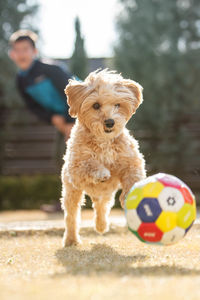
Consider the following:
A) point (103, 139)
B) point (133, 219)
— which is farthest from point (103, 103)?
point (133, 219)

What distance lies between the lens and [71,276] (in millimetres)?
2637

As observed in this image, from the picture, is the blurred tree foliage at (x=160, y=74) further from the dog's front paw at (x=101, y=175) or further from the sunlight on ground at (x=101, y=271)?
the dog's front paw at (x=101, y=175)

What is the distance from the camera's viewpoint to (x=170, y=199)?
309 centimetres

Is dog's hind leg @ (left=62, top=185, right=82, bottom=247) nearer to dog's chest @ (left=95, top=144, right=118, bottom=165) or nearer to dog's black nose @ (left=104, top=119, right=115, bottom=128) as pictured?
dog's chest @ (left=95, top=144, right=118, bottom=165)

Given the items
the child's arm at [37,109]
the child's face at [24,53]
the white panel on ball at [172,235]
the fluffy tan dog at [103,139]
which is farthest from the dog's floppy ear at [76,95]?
the child's face at [24,53]

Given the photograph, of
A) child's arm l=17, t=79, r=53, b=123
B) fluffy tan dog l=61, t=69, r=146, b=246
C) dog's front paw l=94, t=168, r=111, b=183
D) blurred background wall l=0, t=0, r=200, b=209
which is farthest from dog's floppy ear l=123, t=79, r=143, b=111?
blurred background wall l=0, t=0, r=200, b=209

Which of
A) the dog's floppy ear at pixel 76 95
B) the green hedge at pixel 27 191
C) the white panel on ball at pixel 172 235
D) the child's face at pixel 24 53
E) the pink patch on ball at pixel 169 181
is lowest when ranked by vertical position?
the green hedge at pixel 27 191

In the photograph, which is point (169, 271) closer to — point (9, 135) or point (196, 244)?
point (196, 244)

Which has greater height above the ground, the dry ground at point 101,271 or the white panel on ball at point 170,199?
the white panel on ball at point 170,199

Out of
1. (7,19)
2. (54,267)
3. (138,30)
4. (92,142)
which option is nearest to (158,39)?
(138,30)

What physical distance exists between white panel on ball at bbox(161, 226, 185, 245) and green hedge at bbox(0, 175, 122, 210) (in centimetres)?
811

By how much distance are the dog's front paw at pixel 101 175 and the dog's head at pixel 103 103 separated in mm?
320

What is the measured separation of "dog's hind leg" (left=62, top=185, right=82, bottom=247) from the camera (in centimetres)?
436

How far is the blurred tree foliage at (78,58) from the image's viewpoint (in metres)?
11.2
